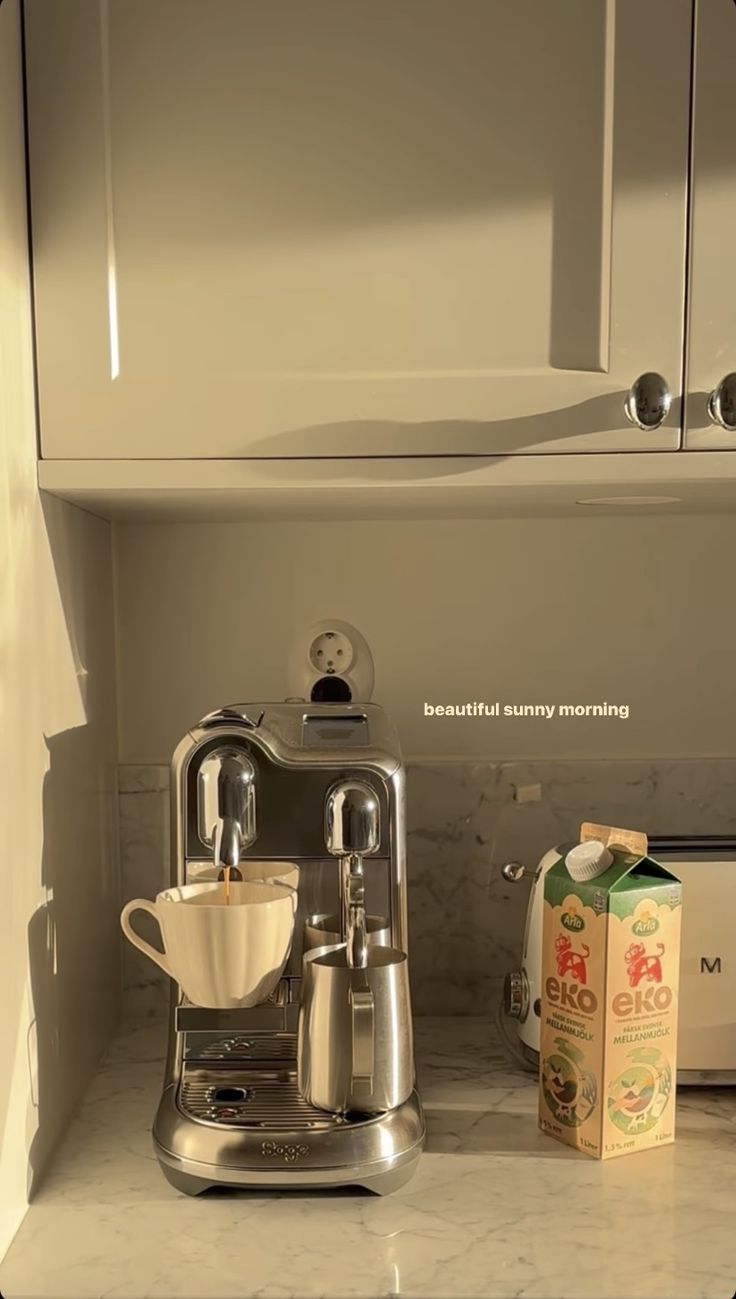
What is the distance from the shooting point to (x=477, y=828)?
1.19 meters

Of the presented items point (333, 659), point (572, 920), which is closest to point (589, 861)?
point (572, 920)

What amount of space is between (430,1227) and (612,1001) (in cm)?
22

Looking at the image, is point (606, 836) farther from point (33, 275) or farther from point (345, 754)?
point (33, 275)

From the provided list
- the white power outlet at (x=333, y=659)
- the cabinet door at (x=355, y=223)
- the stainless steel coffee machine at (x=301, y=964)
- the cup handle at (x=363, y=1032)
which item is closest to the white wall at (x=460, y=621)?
the white power outlet at (x=333, y=659)

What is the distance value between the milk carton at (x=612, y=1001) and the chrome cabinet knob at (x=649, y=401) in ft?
1.15

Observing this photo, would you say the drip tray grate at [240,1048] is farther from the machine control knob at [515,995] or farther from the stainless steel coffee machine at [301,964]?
the machine control knob at [515,995]

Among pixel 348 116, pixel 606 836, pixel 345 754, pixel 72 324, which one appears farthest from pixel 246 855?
pixel 348 116

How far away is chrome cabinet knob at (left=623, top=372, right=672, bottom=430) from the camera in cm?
83

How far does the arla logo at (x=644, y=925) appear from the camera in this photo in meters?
0.85

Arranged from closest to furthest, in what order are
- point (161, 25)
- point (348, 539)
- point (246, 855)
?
point (161, 25)
point (246, 855)
point (348, 539)

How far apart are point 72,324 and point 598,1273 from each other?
79 cm

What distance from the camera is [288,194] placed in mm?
832

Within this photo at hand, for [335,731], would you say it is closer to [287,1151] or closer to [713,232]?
[287,1151]

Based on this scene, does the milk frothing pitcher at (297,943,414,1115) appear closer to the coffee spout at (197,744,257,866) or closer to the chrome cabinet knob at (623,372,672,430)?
the coffee spout at (197,744,257,866)
